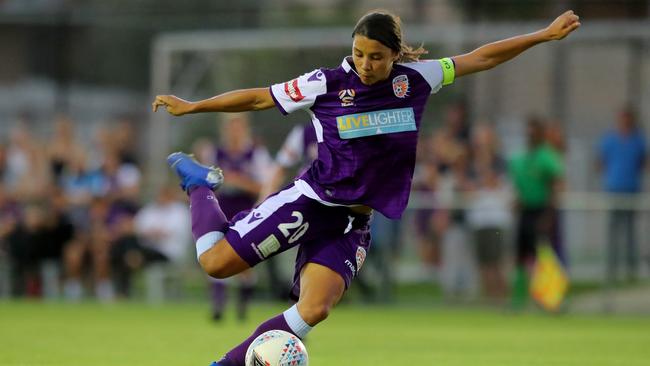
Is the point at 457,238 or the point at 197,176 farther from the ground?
the point at 197,176

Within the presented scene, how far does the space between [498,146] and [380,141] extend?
1107cm

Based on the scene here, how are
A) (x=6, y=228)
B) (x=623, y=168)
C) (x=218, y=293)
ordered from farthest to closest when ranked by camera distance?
(x=6, y=228) < (x=623, y=168) < (x=218, y=293)

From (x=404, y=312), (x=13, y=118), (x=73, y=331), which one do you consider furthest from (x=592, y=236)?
(x=13, y=118)

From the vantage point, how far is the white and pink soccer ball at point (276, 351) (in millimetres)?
7070

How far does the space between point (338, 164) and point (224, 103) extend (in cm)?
73

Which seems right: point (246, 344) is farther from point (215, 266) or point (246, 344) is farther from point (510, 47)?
point (510, 47)

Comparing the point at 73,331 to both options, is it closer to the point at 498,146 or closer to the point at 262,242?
the point at 262,242

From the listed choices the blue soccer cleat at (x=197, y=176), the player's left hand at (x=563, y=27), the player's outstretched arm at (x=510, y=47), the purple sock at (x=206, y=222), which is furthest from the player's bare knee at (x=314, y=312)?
the player's left hand at (x=563, y=27)

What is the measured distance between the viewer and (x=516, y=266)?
672 inches

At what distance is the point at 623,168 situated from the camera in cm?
1752

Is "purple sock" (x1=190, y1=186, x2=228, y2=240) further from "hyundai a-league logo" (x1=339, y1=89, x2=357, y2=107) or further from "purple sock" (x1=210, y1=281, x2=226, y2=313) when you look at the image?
"purple sock" (x1=210, y1=281, x2=226, y2=313)

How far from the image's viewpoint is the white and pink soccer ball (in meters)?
7.07

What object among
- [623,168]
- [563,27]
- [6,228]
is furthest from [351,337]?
[6,228]

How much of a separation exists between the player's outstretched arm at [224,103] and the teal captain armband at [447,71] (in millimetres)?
1003
